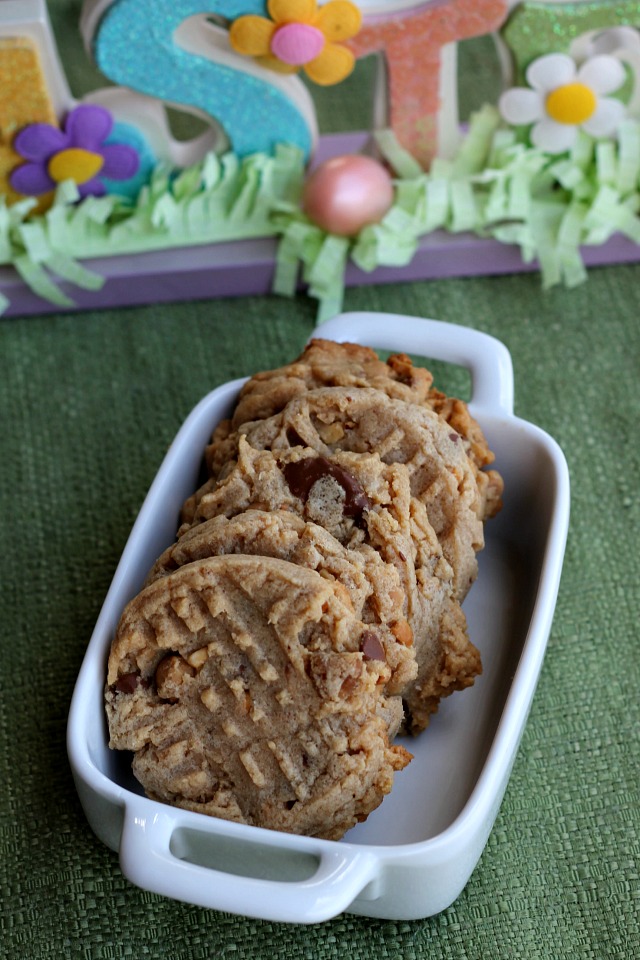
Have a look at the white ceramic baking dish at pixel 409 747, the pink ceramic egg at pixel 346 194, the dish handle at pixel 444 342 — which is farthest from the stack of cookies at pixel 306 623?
the pink ceramic egg at pixel 346 194

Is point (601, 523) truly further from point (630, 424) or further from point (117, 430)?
point (117, 430)

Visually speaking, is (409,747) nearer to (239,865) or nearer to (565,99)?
(239,865)

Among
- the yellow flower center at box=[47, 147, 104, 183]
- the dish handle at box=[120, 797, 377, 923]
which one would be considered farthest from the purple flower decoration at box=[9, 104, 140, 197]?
the dish handle at box=[120, 797, 377, 923]

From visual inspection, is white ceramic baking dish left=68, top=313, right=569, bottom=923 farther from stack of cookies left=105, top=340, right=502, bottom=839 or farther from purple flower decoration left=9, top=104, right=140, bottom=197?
purple flower decoration left=9, top=104, right=140, bottom=197

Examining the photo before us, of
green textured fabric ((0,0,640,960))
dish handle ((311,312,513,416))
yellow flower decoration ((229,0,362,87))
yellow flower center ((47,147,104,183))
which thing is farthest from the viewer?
yellow flower center ((47,147,104,183))

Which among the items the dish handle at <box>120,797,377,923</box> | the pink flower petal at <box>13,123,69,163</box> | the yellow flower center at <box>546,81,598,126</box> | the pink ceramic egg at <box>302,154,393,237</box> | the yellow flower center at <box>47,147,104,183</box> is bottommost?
the dish handle at <box>120,797,377,923</box>

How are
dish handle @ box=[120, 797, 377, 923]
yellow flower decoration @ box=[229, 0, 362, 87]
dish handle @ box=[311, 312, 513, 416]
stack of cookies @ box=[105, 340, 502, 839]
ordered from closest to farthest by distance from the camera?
dish handle @ box=[120, 797, 377, 923]
stack of cookies @ box=[105, 340, 502, 839]
dish handle @ box=[311, 312, 513, 416]
yellow flower decoration @ box=[229, 0, 362, 87]

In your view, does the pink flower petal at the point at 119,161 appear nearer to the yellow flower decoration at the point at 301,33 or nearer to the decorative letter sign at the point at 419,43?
the yellow flower decoration at the point at 301,33
